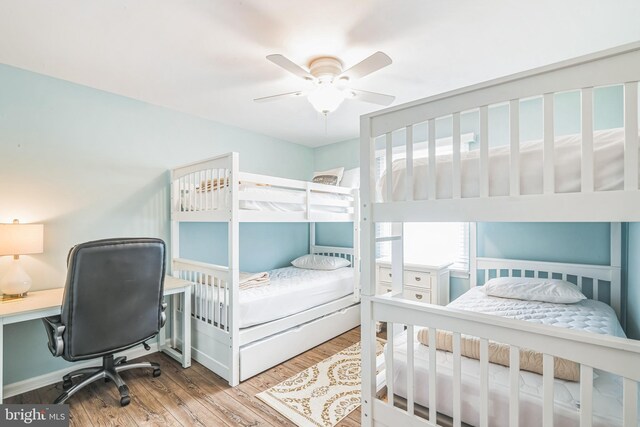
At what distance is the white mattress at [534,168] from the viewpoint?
97 cm

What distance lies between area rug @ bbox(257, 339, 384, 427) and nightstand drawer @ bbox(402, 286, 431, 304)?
0.96m

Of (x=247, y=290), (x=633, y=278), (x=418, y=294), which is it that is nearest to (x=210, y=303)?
(x=247, y=290)

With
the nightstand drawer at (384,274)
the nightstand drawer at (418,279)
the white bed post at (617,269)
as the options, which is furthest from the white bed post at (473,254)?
the white bed post at (617,269)

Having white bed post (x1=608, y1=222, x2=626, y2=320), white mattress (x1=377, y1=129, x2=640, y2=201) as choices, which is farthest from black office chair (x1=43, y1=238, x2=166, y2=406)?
white bed post (x1=608, y1=222, x2=626, y2=320)

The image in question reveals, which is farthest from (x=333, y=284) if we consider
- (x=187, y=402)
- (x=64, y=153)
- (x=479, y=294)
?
(x=64, y=153)

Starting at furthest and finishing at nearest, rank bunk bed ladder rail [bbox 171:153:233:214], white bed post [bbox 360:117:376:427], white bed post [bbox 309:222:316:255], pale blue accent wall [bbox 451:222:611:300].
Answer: white bed post [bbox 309:222:316:255] < pale blue accent wall [bbox 451:222:611:300] < bunk bed ladder rail [bbox 171:153:233:214] < white bed post [bbox 360:117:376:427]

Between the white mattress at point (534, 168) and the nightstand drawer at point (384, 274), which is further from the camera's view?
the nightstand drawer at point (384, 274)

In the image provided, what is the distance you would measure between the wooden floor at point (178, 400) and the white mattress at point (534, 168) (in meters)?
1.58

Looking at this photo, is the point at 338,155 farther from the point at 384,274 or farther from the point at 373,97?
the point at 373,97

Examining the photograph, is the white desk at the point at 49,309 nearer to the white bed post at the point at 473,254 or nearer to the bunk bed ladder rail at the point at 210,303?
the bunk bed ladder rail at the point at 210,303

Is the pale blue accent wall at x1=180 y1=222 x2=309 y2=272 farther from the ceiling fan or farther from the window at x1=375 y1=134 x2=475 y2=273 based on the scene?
the ceiling fan

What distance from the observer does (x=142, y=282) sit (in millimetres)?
2023

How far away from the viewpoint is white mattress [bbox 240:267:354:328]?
2.43 meters

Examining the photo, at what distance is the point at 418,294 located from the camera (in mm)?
3131
